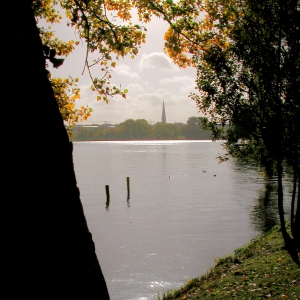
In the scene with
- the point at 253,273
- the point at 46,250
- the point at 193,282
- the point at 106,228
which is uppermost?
the point at 46,250

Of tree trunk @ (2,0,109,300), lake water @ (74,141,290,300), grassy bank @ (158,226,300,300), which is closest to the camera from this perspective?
tree trunk @ (2,0,109,300)

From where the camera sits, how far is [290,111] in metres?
13.3

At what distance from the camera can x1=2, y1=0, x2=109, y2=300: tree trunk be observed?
194cm

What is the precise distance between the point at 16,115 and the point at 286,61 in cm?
1293

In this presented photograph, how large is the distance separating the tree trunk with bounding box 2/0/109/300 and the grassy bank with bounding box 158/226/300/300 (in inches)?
335

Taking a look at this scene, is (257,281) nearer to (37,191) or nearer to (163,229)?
(37,191)

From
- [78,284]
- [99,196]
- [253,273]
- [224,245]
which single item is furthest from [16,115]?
[99,196]

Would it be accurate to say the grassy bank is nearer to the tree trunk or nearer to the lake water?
the lake water

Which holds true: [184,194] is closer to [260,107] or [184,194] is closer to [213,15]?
[260,107]

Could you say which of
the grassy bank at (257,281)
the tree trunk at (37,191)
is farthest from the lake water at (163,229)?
the tree trunk at (37,191)

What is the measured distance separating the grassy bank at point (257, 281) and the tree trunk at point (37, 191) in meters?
8.50

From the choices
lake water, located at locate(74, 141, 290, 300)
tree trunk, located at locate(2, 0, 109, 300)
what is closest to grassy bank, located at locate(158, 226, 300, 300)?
lake water, located at locate(74, 141, 290, 300)

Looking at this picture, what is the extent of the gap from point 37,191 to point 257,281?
1062 cm

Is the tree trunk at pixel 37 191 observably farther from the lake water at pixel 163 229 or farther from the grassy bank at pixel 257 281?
the lake water at pixel 163 229
